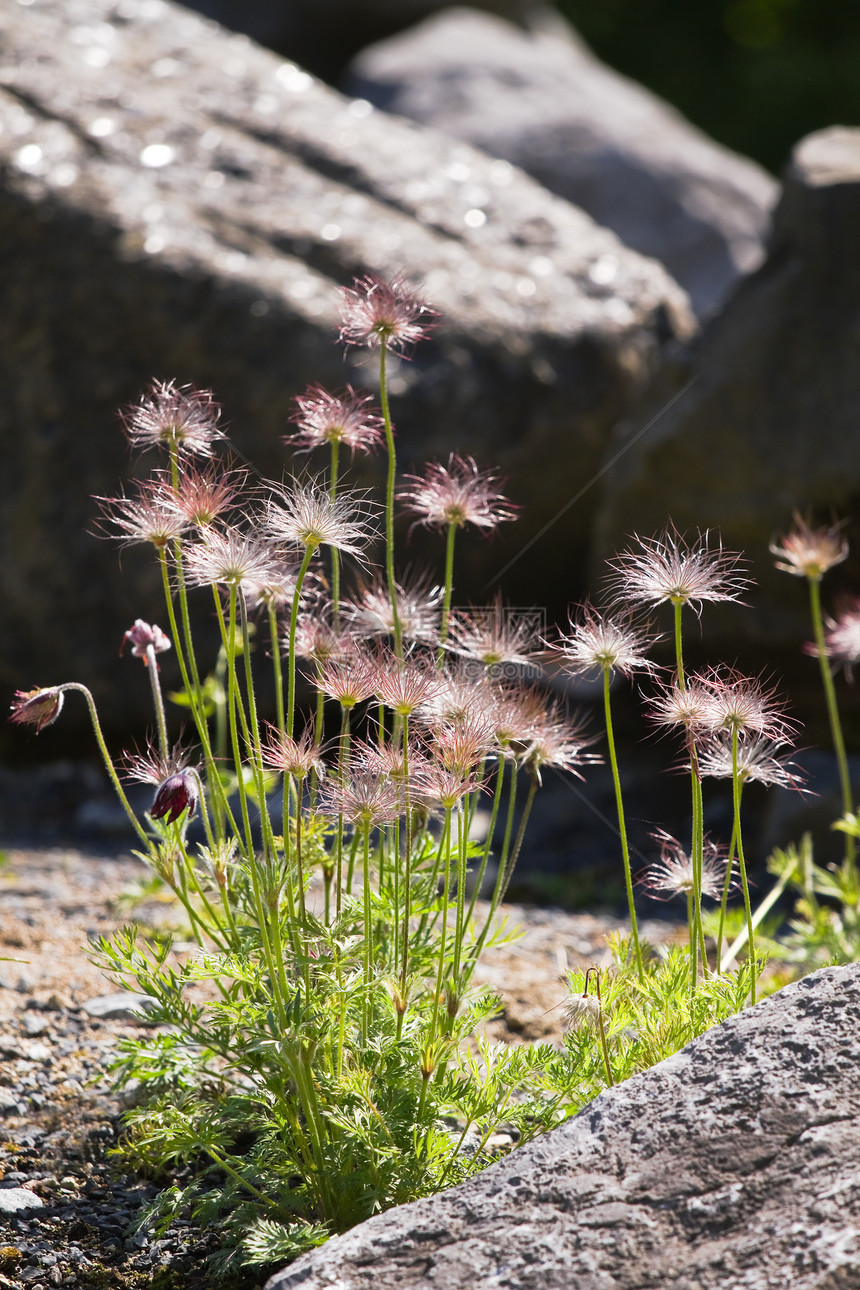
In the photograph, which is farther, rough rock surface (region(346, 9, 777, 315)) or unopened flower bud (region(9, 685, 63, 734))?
rough rock surface (region(346, 9, 777, 315))

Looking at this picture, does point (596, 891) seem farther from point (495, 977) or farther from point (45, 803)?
point (45, 803)

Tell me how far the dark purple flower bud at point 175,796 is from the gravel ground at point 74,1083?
0.45 metres

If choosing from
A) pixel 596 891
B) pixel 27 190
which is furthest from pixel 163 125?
pixel 596 891

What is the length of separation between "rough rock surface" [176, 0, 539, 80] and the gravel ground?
11405 mm

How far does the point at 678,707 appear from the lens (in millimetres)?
1918

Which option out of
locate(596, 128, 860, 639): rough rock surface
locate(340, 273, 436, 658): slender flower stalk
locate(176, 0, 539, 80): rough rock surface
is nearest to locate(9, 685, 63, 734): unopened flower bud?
locate(340, 273, 436, 658): slender flower stalk

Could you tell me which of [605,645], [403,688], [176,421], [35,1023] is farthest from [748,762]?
[35,1023]

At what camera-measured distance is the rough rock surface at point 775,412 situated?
15.6 feet

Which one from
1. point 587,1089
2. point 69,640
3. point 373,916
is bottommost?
point 69,640

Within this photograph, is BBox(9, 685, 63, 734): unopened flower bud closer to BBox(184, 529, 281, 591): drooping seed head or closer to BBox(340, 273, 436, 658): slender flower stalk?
BBox(184, 529, 281, 591): drooping seed head

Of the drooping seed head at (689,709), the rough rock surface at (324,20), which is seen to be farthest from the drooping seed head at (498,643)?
the rough rock surface at (324,20)

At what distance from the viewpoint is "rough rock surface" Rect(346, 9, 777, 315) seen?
29.1 feet

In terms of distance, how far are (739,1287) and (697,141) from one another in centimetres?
1014

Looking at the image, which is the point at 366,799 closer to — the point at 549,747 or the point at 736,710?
the point at 549,747
